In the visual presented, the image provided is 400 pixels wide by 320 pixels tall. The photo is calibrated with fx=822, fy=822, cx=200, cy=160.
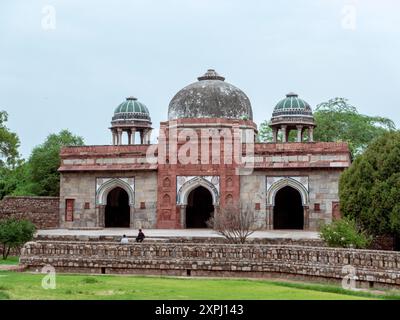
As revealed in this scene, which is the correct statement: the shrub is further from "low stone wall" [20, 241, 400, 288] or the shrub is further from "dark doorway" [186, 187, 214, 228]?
"dark doorway" [186, 187, 214, 228]

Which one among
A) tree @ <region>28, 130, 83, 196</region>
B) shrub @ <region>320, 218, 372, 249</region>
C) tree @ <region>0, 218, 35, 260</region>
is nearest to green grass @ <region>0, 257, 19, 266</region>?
tree @ <region>0, 218, 35, 260</region>

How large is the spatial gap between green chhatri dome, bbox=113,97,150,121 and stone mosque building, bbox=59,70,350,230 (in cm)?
373

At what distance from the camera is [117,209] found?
3484 centimetres

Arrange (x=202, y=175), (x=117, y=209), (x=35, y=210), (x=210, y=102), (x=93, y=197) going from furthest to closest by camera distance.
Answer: (x=117, y=209) < (x=210, y=102) < (x=35, y=210) < (x=93, y=197) < (x=202, y=175)

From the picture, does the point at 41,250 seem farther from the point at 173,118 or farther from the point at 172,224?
the point at 173,118

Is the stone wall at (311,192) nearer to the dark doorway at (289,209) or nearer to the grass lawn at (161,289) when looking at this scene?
the dark doorway at (289,209)

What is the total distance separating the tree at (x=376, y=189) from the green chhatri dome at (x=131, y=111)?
15.5m

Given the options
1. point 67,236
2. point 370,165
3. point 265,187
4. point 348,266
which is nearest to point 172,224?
point 265,187

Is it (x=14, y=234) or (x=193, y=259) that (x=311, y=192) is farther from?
(x=193, y=259)

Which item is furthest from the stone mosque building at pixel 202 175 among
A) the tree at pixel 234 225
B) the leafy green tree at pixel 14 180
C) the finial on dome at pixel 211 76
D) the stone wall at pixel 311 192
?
the leafy green tree at pixel 14 180

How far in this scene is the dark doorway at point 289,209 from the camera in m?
33.7

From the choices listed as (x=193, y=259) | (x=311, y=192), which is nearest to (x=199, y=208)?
(x=311, y=192)

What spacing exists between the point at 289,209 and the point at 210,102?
551 cm
